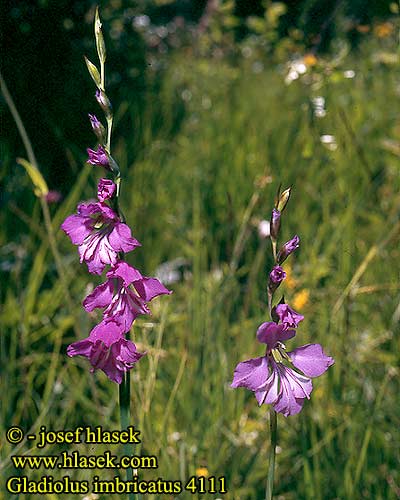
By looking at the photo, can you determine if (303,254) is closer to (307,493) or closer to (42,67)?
(307,493)

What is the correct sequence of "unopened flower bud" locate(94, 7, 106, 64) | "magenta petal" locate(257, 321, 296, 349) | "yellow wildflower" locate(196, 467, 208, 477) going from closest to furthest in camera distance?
"magenta petal" locate(257, 321, 296, 349), "unopened flower bud" locate(94, 7, 106, 64), "yellow wildflower" locate(196, 467, 208, 477)

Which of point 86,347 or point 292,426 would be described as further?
point 292,426

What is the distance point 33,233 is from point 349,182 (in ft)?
3.35

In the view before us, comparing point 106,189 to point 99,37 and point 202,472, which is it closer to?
point 99,37

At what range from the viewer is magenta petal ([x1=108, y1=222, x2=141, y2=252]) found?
2.30ft

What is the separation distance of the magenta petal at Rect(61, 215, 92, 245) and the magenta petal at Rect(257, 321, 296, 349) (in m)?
0.21

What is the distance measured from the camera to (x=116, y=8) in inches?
109

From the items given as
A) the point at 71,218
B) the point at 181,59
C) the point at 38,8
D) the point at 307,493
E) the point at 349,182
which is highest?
the point at 71,218

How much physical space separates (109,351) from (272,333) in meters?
0.19

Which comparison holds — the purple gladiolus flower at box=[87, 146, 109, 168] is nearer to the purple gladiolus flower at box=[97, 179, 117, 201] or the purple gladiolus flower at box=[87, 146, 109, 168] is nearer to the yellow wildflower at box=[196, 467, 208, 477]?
the purple gladiolus flower at box=[97, 179, 117, 201]

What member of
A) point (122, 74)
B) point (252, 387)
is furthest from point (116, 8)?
point (252, 387)

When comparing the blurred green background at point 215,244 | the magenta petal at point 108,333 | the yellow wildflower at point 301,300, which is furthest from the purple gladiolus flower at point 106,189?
the yellow wildflower at point 301,300

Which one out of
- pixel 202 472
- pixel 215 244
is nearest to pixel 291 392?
pixel 202 472

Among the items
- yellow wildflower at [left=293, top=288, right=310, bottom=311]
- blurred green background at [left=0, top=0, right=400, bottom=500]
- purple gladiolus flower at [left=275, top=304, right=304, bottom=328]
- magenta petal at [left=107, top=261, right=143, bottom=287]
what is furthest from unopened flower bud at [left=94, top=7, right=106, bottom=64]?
yellow wildflower at [left=293, top=288, right=310, bottom=311]
